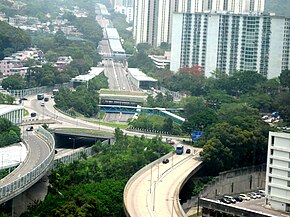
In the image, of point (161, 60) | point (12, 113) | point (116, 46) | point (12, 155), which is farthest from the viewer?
point (116, 46)

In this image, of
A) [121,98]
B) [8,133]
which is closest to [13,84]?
[121,98]

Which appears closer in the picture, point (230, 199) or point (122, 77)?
point (230, 199)

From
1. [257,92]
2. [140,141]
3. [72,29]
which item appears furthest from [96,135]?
[72,29]

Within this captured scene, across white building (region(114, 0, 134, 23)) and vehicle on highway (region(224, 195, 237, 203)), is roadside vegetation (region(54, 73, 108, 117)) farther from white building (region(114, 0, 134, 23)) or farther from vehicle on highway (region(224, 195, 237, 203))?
white building (region(114, 0, 134, 23))

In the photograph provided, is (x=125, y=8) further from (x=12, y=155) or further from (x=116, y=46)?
(x=12, y=155)

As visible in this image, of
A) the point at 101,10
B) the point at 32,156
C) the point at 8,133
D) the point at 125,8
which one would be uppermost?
the point at 125,8

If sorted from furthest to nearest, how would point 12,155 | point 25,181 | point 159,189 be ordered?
point 12,155 < point 159,189 < point 25,181
